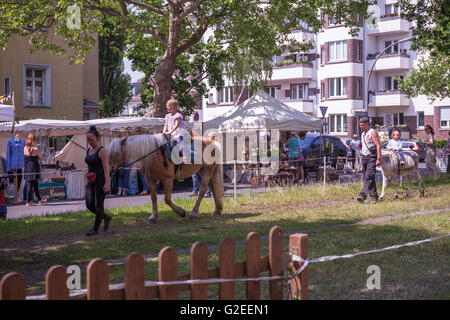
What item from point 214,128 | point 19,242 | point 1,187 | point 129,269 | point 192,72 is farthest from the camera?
point 192,72

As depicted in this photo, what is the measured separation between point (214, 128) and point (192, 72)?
14.6 m

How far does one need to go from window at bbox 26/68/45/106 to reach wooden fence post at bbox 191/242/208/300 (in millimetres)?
31097

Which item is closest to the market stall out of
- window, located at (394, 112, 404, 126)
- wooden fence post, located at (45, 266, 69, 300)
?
wooden fence post, located at (45, 266, 69, 300)

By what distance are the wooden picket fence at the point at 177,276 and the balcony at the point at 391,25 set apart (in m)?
55.2

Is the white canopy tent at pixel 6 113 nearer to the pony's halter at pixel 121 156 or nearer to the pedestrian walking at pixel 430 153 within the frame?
the pony's halter at pixel 121 156

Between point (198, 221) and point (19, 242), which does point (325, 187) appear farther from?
point (19, 242)

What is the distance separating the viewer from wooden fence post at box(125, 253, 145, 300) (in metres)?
3.52

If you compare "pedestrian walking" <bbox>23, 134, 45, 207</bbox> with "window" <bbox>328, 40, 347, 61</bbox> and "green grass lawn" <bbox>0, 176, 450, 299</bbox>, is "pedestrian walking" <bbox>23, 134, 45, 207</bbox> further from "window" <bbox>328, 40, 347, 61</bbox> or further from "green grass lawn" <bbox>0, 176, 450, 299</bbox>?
"window" <bbox>328, 40, 347, 61</bbox>

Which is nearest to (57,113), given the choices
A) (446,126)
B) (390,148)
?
(390,148)

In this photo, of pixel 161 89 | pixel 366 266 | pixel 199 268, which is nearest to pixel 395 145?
pixel 161 89

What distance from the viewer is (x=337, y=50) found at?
5847 cm

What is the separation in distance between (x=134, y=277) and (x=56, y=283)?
0.48 metres

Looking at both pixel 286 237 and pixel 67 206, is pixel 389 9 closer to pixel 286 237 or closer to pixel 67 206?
pixel 67 206

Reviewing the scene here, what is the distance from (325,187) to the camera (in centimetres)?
1742
